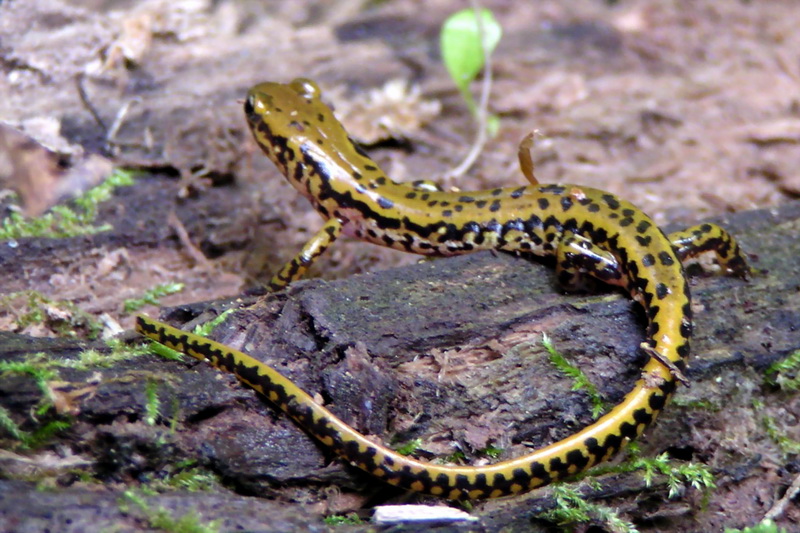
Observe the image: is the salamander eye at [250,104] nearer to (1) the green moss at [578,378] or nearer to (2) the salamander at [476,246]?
(2) the salamander at [476,246]

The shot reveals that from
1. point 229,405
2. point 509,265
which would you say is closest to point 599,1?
point 509,265

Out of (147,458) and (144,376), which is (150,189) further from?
(147,458)

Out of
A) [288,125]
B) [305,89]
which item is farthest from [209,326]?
[305,89]

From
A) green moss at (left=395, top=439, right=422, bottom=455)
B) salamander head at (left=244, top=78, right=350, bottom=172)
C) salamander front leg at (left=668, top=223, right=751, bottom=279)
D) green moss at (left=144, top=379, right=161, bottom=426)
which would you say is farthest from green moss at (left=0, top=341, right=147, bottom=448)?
salamander front leg at (left=668, top=223, right=751, bottom=279)

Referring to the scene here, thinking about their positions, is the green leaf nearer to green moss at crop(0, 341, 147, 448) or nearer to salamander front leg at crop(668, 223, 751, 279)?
salamander front leg at crop(668, 223, 751, 279)

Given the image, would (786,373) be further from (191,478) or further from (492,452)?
(191,478)
